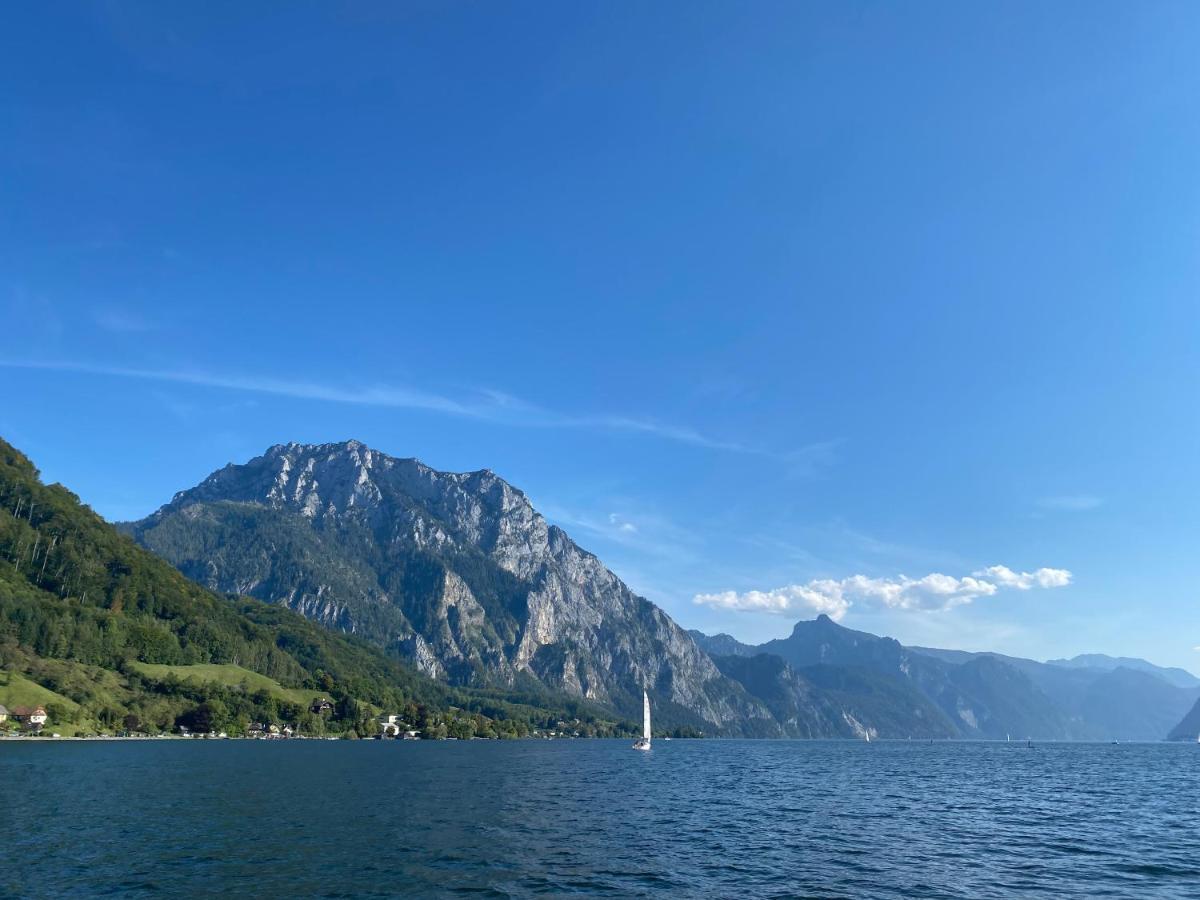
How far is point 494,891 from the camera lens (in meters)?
47.0

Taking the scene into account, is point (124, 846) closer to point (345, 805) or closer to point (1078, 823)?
point (345, 805)

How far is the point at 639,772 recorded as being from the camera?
164125mm

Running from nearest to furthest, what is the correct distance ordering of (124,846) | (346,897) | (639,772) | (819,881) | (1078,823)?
(346,897), (819,881), (124,846), (1078,823), (639,772)

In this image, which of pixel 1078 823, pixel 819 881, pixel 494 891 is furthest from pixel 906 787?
pixel 494 891

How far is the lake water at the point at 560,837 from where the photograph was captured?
161 feet

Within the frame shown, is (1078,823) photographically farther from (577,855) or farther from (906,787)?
(577,855)

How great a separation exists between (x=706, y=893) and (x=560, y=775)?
109 m

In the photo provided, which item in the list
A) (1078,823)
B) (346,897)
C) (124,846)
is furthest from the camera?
(1078,823)

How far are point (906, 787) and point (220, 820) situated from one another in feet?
358

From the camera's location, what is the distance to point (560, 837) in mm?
68688

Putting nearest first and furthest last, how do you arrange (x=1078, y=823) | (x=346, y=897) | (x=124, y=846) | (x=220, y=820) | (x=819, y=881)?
(x=346, y=897) < (x=819, y=881) < (x=124, y=846) < (x=220, y=820) < (x=1078, y=823)

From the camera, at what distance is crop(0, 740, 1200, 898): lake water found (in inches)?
1935

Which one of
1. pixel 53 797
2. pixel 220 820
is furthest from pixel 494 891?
pixel 53 797

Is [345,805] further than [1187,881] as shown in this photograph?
Yes
